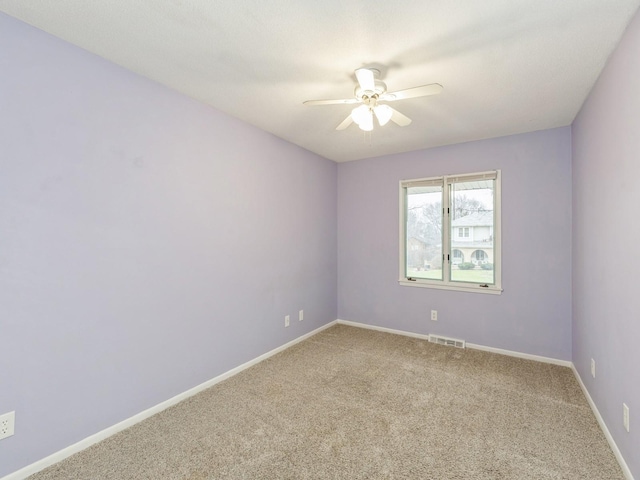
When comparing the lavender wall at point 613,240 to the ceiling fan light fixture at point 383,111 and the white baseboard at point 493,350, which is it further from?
the ceiling fan light fixture at point 383,111

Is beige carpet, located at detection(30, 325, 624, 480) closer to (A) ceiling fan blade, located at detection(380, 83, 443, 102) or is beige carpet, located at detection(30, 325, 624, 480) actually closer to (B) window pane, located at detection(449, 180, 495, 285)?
(B) window pane, located at detection(449, 180, 495, 285)

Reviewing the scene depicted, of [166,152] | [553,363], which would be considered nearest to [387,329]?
[553,363]

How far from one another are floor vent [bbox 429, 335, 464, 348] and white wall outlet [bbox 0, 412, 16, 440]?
3.76 metres

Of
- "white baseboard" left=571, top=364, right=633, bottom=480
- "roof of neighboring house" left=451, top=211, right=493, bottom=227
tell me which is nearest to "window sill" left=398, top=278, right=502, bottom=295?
"roof of neighboring house" left=451, top=211, right=493, bottom=227

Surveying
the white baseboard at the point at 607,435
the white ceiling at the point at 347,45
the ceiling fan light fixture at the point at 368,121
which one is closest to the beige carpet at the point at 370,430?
the white baseboard at the point at 607,435

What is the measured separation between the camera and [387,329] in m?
4.18

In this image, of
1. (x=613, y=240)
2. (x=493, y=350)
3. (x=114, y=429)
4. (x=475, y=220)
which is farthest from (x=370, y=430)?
(x=475, y=220)

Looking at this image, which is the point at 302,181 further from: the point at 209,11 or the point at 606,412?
the point at 606,412

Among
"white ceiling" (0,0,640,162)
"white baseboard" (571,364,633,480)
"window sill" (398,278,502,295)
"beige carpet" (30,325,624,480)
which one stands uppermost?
"white ceiling" (0,0,640,162)

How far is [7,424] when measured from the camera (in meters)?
1.60

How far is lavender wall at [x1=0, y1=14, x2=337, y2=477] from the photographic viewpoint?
1.65 metres

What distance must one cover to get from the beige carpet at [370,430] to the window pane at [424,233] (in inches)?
49.9

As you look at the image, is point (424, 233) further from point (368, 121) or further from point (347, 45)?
point (347, 45)

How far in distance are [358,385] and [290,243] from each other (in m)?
1.73
